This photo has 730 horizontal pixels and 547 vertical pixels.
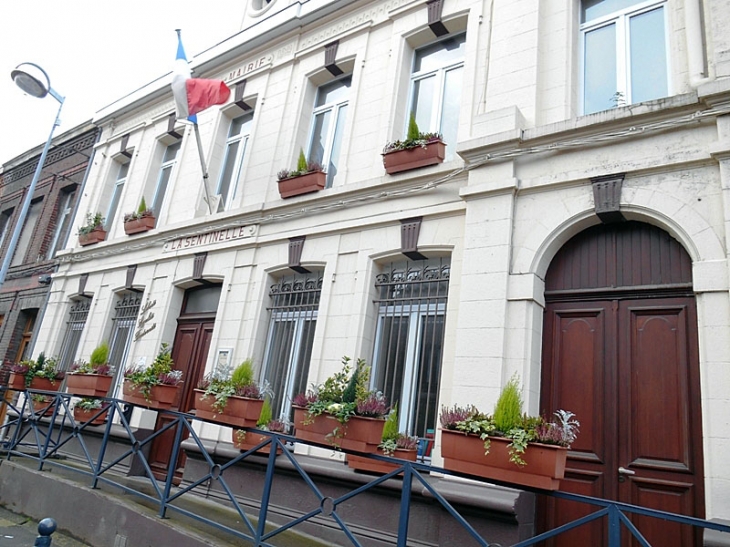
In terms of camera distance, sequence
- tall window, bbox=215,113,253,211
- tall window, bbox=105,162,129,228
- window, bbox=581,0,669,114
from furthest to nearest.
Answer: tall window, bbox=105,162,129,228 < tall window, bbox=215,113,253,211 < window, bbox=581,0,669,114

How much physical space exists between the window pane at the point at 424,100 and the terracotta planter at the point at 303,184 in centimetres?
160

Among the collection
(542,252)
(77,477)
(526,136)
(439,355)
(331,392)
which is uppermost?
(526,136)

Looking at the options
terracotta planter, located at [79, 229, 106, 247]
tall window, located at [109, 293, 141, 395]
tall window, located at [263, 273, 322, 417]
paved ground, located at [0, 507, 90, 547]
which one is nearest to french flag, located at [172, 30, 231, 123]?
tall window, located at [263, 273, 322, 417]

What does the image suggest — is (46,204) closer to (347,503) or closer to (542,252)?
(347,503)

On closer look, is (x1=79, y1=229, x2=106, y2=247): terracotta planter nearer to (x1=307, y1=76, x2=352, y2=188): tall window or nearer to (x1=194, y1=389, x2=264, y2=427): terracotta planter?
(x1=307, y1=76, x2=352, y2=188): tall window

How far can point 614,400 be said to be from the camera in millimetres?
4828

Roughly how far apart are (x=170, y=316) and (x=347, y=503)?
16.7ft

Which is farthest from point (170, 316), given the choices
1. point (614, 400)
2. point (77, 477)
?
point (614, 400)

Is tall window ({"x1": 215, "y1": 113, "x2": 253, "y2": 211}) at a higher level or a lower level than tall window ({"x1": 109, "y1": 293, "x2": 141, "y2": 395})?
higher

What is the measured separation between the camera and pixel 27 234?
14.4m

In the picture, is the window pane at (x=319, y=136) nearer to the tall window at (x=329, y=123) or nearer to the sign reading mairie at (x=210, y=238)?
the tall window at (x=329, y=123)

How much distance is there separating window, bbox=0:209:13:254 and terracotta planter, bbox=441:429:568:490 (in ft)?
51.2

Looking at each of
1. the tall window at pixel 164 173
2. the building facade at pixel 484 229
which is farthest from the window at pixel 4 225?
the building facade at pixel 484 229

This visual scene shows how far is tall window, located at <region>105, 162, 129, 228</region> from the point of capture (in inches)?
478
